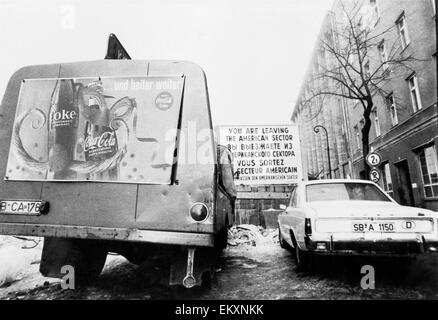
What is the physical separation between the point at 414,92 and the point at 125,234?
1467cm

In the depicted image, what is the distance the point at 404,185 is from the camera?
1401 cm

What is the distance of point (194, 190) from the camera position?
2824mm

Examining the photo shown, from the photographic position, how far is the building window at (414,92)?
40.9ft

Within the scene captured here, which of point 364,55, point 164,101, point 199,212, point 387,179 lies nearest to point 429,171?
point 387,179

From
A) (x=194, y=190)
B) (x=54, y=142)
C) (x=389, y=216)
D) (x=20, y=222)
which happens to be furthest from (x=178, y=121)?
(x=389, y=216)

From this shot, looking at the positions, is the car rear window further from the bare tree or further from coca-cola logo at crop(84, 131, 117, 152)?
the bare tree

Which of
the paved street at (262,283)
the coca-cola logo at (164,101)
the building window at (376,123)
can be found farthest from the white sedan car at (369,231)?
the building window at (376,123)

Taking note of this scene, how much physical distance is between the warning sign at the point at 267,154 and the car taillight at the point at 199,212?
7719 millimetres

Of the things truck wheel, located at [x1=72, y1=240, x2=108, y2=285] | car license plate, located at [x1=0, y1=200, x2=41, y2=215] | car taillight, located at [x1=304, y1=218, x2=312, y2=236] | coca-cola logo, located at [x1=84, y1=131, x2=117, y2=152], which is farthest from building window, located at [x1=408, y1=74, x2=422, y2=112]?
car license plate, located at [x1=0, y1=200, x2=41, y2=215]

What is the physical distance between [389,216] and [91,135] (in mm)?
3707

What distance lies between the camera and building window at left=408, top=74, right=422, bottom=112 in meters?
12.5

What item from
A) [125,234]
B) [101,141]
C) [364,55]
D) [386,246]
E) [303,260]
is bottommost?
[303,260]

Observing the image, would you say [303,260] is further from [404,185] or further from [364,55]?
[404,185]
